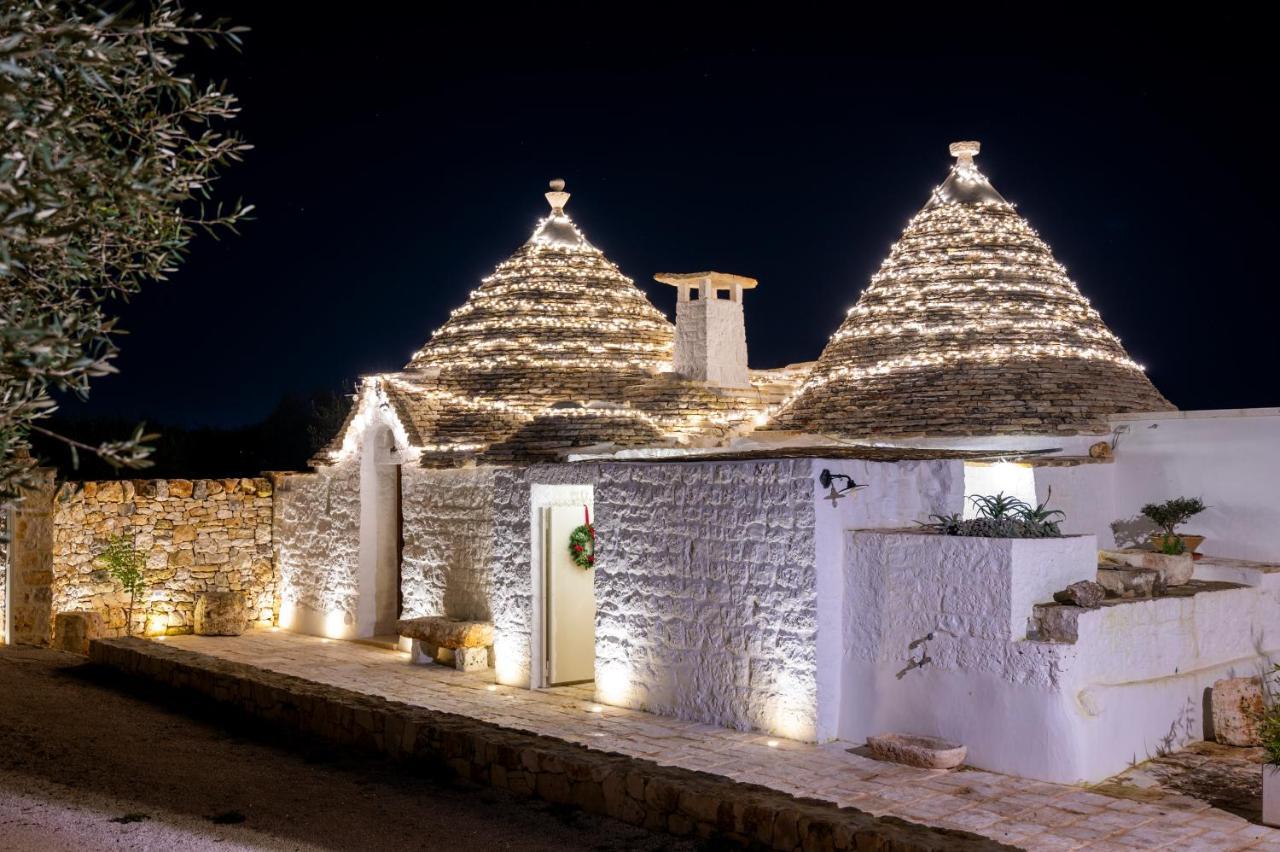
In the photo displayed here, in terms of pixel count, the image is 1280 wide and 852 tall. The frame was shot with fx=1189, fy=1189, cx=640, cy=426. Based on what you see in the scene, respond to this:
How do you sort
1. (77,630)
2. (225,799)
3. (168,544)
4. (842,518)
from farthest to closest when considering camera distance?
1. (168,544)
2. (77,630)
3. (842,518)
4. (225,799)

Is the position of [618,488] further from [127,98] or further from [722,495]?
[127,98]

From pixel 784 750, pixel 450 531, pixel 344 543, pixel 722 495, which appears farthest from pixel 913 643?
pixel 344 543

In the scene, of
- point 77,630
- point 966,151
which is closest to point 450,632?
point 77,630

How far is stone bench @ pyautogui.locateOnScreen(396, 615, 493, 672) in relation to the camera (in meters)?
13.6

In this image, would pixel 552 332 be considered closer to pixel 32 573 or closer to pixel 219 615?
pixel 219 615

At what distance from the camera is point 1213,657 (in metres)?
9.74

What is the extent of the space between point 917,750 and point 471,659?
20.7 feet

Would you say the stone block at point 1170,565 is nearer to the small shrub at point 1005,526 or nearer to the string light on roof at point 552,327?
the small shrub at point 1005,526

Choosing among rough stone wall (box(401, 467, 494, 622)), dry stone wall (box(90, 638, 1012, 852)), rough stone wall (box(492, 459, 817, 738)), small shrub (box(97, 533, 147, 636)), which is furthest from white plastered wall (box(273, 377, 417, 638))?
rough stone wall (box(492, 459, 817, 738))

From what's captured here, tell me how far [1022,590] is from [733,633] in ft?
8.54

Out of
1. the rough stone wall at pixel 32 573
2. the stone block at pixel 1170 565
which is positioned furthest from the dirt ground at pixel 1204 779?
the rough stone wall at pixel 32 573

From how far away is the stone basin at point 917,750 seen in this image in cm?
866

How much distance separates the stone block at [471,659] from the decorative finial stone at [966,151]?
390 inches

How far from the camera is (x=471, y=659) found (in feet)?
44.7
